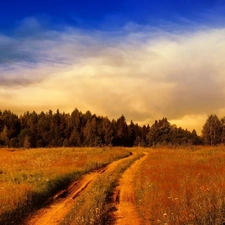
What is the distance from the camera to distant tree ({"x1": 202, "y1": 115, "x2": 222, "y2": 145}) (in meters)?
94.6

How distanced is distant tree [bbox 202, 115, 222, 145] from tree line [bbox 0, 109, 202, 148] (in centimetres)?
315

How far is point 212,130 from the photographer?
95375mm

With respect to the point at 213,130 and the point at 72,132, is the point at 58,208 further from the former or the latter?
the point at 72,132

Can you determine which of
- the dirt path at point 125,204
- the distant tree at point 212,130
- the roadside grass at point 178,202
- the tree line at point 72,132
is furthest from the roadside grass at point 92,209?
the distant tree at point 212,130

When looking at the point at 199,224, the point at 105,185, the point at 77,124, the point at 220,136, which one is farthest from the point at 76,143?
the point at 199,224

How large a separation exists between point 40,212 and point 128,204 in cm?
322

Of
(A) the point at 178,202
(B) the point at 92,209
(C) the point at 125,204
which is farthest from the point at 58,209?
(A) the point at 178,202

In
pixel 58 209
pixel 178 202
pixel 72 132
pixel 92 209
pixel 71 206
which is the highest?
pixel 72 132

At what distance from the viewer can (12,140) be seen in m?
91.8

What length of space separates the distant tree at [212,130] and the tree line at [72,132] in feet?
10.3

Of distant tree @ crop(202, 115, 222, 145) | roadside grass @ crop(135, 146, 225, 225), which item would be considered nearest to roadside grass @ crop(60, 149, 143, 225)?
roadside grass @ crop(135, 146, 225, 225)

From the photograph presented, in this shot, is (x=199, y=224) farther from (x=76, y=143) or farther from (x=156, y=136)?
(x=76, y=143)

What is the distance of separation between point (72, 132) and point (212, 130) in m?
43.0

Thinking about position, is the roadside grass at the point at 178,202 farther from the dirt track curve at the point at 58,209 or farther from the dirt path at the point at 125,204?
the dirt track curve at the point at 58,209
